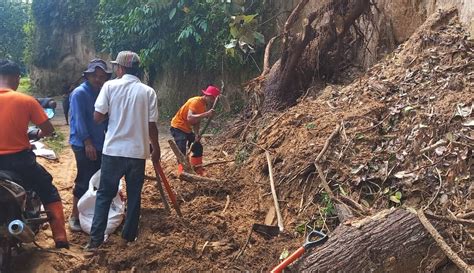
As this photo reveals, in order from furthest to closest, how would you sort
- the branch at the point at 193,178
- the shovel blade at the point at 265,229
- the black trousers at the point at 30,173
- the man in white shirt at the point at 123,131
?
the branch at the point at 193,178 → the shovel blade at the point at 265,229 → the man in white shirt at the point at 123,131 → the black trousers at the point at 30,173

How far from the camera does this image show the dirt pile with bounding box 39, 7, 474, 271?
163 inches

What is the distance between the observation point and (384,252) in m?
3.46

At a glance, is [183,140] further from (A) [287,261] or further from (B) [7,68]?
(A) [287,261]

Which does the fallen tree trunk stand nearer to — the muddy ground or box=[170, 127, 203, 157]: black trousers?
the muddy ground

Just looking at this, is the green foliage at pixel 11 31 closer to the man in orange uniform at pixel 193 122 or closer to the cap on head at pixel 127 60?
the man in orange uniform at pixel 193 122

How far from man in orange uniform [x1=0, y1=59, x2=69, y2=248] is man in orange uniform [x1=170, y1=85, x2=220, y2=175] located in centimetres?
240

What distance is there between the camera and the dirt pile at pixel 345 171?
4.14m

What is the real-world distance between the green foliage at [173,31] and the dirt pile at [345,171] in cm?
628

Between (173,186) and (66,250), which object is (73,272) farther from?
(173,186)

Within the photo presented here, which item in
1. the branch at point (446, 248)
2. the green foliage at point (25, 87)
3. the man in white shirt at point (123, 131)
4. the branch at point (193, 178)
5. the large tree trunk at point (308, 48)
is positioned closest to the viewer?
the branch at point (446, 248)

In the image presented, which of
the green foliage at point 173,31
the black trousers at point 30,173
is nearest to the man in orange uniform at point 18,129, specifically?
the black trousers at point 30,173

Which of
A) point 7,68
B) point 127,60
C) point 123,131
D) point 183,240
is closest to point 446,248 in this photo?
point 183,240

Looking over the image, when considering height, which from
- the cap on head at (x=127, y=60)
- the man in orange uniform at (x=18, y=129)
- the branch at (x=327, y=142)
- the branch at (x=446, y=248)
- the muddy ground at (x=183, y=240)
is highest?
the cap on head at (x=127, y=60)

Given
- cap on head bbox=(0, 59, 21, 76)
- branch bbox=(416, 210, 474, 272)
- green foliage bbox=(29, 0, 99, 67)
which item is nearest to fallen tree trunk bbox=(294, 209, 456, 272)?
branch bbox=(416, 210, 474, 272)
